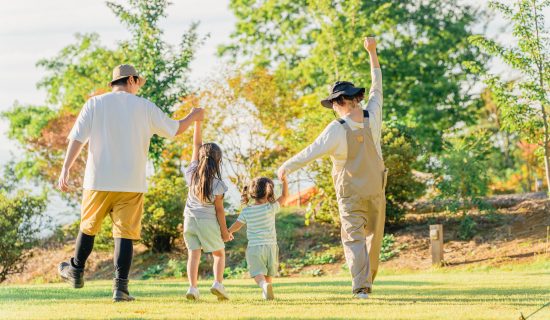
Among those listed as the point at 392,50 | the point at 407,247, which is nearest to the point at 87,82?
the point at 392,50

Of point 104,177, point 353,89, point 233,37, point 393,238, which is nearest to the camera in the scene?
point 104,177

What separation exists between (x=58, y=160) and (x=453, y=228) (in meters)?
13.4

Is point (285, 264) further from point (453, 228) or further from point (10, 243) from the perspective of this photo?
point (10, 243)

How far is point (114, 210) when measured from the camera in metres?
7.66

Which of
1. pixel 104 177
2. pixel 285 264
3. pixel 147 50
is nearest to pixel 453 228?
pixel 285 264

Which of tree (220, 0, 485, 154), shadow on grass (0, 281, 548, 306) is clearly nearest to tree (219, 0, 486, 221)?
tree (220, 0, 485, 154)

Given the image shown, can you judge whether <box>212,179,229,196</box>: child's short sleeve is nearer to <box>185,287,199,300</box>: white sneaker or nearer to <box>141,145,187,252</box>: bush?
<box>185,287,199,300</box>: white sneaker

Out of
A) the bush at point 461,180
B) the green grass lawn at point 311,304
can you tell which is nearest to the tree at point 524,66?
the bush at point 461,180

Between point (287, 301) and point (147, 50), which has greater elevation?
point (147, 50)

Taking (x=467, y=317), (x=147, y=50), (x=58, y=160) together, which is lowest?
(x=467, y=317)

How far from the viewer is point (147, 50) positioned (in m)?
20.4

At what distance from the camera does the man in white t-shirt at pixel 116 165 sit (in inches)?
298

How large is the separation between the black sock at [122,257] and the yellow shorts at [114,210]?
0.20ft

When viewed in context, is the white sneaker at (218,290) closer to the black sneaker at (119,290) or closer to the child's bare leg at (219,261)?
the child's bare leg at (219,261)
